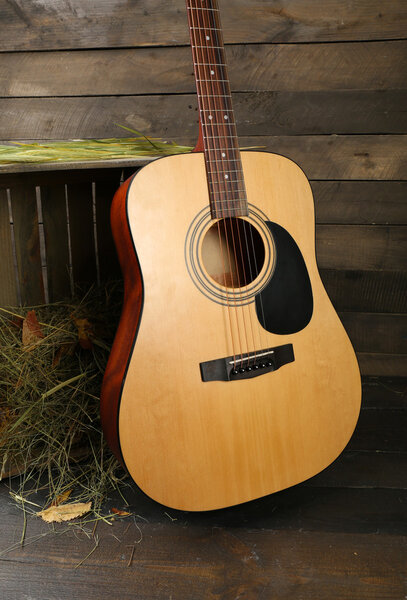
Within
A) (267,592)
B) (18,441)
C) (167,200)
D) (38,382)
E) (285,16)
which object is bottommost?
(267,592)

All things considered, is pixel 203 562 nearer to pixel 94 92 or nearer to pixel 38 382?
pixel 38 382

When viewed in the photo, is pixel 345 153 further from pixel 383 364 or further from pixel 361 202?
pixel 383 364

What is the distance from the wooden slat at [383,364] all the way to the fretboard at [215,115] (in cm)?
102

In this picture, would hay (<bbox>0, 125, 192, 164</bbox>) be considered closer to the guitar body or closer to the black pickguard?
the guitar body

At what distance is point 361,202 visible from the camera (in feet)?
5.96

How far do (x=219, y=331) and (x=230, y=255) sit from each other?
228 millimetres

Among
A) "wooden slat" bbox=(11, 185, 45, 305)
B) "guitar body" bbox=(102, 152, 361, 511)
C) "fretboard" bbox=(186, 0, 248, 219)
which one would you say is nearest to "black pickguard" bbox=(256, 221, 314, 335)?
"guitar body" bbox=(102, 152, 361, 511)

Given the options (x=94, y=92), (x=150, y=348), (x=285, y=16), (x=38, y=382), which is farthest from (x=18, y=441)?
(x=285, y=16)

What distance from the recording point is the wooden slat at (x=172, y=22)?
5.61ft

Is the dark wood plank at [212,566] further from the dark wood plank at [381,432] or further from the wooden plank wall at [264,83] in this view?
the wooden plank wall at [264,83]

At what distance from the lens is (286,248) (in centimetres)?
119

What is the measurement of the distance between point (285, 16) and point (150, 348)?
129cm

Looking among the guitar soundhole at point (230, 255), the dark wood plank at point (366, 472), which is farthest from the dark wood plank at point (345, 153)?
the dark wood plank at point (366, 472)

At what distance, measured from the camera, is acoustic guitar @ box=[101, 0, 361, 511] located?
3.44 ft
